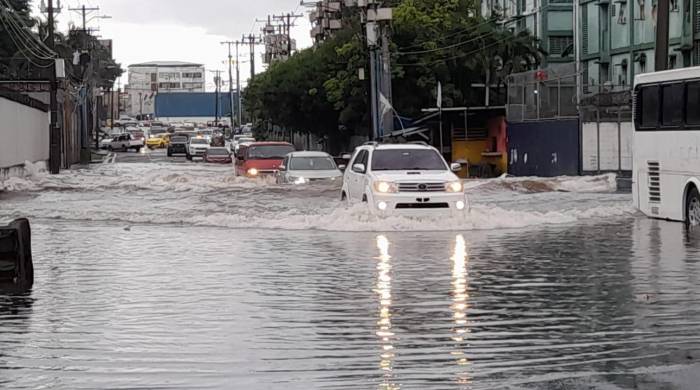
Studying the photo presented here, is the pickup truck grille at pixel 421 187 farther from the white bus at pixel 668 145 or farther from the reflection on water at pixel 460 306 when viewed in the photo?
the white bus at pixel 668 145

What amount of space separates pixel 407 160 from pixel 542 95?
24.9 metres

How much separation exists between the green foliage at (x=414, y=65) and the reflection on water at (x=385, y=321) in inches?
1671

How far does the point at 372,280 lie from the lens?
15484mm

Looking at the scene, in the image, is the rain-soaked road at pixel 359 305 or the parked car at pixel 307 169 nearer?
the rain-soaked road at pixel 359 305

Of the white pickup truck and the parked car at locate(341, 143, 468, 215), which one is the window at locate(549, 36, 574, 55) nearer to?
the white pickup truck

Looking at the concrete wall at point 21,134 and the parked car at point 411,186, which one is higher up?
the concrete wall at point 21,134

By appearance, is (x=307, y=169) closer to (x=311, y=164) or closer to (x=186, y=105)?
(x=311, y=164)

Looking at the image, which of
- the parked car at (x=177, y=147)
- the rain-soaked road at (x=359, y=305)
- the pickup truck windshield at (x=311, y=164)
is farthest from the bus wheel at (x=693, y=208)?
the parked car at (x=177, y=147)

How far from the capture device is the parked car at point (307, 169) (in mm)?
35594

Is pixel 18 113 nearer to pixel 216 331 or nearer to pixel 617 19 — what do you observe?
pixel 617 19

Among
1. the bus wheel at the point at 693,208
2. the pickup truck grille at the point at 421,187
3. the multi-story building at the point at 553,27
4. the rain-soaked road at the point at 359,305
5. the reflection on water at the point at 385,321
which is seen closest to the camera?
the reflection on water at the point at 385,321

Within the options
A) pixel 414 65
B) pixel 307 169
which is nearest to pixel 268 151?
pixel 307 169

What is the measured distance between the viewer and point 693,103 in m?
22.2

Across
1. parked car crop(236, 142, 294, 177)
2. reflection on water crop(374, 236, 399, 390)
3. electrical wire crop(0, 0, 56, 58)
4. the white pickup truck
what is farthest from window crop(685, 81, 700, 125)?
the white pickup truck
